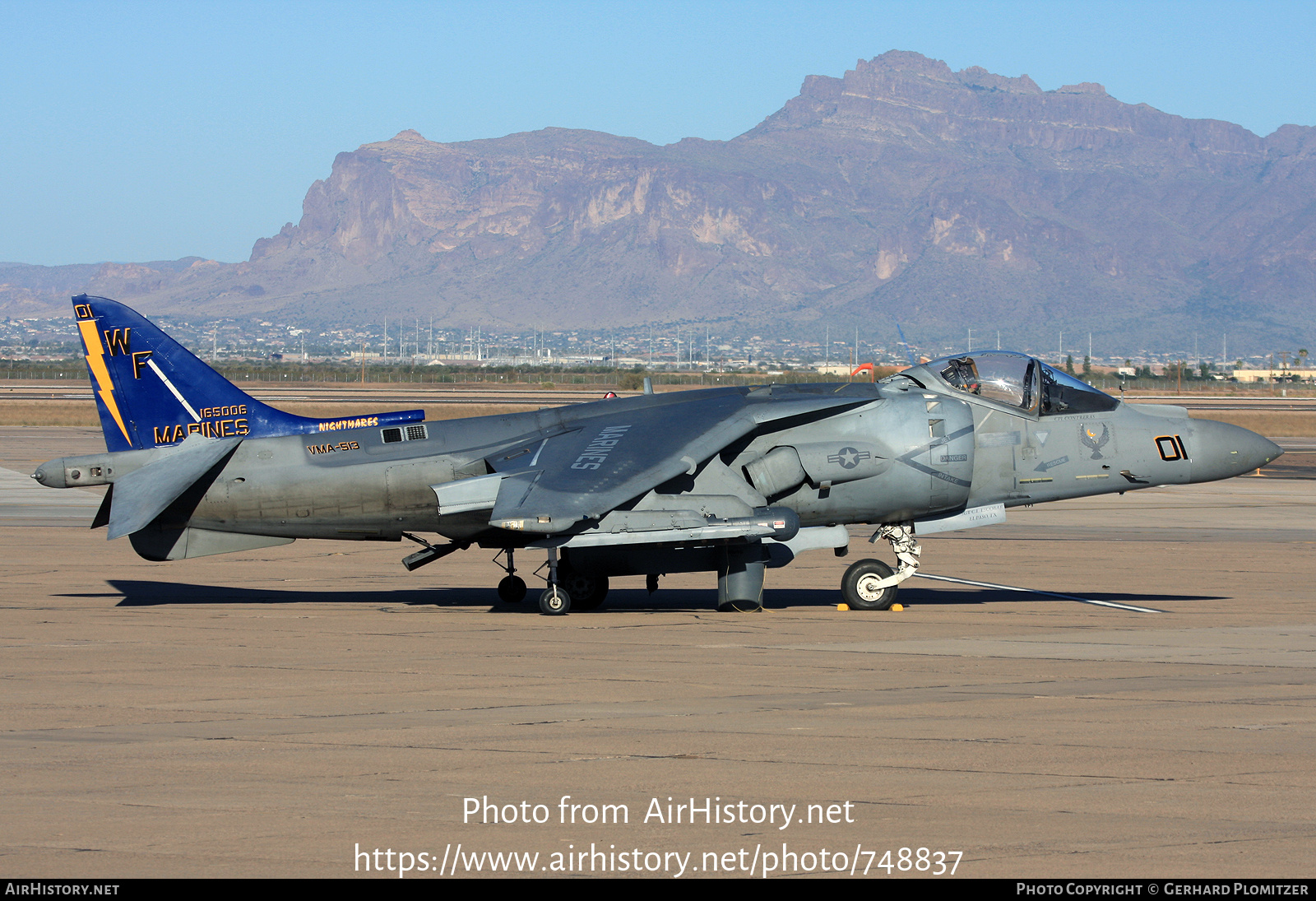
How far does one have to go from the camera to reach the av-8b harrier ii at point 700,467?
16.4m

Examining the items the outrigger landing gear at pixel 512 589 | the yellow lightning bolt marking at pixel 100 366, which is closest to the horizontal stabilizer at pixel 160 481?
the yellow lightning bolt marking at pixel 100 366

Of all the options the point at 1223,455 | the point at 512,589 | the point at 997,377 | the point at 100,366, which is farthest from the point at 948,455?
the point at 100,366

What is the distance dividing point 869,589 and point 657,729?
7.61 meters

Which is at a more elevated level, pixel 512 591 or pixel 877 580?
pixel 877 580

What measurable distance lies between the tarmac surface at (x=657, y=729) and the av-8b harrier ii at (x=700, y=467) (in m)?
0.99

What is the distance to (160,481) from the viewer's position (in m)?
16.2

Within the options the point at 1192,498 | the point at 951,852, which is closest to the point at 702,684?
the point at 951,852

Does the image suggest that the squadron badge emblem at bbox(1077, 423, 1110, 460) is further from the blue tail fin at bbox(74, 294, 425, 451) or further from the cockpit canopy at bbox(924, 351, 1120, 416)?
the blue tail fin at bbox(74, 294, 425, 451)

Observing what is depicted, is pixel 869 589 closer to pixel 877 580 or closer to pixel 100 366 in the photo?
pixel 877 580

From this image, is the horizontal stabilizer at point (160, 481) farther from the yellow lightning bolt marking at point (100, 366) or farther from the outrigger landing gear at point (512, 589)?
the outrigger landing gear at point (512, 589)

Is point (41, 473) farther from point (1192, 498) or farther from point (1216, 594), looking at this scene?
point (1192, 498)

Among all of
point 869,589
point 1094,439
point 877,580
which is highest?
point 1094,439

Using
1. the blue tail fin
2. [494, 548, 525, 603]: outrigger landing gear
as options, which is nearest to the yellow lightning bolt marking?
the blue tail fin
